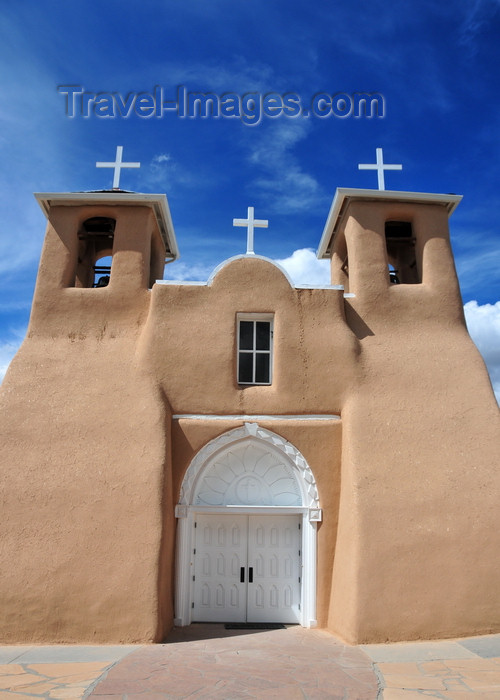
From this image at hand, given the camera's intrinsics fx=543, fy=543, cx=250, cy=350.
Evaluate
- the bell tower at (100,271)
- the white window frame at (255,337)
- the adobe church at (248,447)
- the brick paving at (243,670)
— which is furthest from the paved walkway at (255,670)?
the bell tower at (100,271)

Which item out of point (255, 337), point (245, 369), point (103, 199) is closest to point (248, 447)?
point (245, 369)

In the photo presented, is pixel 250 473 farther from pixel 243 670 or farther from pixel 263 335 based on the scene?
pixel 243 670

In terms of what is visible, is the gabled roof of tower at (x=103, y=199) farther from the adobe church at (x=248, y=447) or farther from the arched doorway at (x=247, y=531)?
the arched doorway at (x=247, y=531)

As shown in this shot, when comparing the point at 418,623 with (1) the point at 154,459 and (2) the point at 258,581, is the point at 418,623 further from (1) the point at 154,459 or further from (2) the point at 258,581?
(1) the point at 154,459

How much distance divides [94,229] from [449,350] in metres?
8.92

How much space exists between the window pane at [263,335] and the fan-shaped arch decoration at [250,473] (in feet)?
5.68

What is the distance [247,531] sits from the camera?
1060cm

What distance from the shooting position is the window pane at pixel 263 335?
1128cm

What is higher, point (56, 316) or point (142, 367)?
point (56, 316)

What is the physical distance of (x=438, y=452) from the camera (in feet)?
32.8

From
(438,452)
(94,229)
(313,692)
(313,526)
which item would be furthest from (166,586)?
(94,229)

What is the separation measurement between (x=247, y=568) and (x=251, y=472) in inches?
70.8

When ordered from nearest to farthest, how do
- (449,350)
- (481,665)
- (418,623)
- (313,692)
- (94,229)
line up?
(313,692)
(481,665)
(418,623)
(449,350)
(94,229)

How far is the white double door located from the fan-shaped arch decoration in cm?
40
